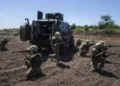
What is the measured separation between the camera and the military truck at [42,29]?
1571cm

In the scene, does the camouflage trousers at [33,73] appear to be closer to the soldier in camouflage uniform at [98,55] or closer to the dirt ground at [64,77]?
the dirt ground at [64,77]

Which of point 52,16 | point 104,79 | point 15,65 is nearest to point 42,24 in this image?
point 52,16

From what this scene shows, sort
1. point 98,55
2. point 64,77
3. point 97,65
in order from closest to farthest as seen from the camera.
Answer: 1. point 64,77
2. point 98,55
3. point 97,65

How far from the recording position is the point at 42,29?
17.0 metres

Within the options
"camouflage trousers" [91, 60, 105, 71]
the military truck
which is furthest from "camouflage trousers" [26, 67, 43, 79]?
the military truck

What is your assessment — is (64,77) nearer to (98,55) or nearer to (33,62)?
(33,62)

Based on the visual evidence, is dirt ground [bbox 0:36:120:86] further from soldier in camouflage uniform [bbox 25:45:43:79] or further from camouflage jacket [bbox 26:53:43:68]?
camouflage jacket [bbox 26:53:43:68]

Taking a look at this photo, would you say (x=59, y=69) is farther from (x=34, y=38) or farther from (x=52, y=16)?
(x=52, y=16)

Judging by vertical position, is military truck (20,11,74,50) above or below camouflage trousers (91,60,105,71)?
above

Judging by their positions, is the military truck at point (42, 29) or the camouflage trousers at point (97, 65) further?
the military truck at point (42, 29)

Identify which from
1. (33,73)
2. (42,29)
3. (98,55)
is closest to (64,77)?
(33,73)

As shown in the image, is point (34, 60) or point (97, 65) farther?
point (97, 65)

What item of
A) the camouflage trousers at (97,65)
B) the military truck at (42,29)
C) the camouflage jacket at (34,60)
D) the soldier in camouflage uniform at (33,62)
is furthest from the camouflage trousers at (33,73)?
the military truck at (42,29)

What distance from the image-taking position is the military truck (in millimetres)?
15705
